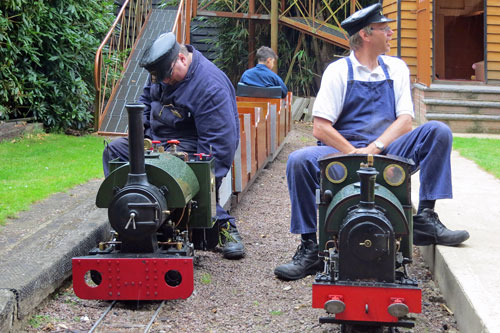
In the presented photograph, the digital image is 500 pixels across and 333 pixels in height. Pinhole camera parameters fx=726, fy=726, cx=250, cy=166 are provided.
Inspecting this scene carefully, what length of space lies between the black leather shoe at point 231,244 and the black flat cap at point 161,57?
1.23 metres

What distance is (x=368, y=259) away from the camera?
3.06 meters

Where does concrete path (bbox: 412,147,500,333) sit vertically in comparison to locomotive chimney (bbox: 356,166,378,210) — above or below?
below

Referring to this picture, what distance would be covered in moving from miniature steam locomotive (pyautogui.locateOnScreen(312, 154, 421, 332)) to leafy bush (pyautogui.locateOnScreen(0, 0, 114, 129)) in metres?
7.68

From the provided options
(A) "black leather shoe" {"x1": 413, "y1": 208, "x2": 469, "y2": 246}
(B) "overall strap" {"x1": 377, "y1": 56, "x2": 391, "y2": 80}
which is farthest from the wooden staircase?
(A) "black leather shoe" {"x1": 413, "y1": 208, "x2": 469, "y2": 246}

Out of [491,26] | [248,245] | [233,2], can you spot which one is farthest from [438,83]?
[248,245]

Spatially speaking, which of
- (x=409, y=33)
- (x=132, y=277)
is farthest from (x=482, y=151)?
(x=132, y=277)

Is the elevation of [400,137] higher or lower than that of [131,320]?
higher

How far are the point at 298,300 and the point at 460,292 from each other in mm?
926

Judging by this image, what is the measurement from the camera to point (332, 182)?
3383mm

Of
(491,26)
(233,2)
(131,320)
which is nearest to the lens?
(131,320)

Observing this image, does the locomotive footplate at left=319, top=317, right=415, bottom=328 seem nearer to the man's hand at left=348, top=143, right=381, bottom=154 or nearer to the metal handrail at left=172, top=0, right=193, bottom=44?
the man's hand at left=348, top=143, right=381, bottom=154

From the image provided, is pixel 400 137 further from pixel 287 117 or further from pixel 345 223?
pixel 287 117

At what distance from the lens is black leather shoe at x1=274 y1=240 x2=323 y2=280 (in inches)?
174

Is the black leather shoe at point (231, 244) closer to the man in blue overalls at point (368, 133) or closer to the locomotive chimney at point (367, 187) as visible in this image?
the man in blue overalls at point (368, 133)
